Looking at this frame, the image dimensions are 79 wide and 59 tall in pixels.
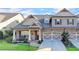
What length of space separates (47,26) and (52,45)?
1.15ft

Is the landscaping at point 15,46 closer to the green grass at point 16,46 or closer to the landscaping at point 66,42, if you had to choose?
the green grass at point 16,46

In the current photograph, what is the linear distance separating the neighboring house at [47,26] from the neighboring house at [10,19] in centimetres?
8

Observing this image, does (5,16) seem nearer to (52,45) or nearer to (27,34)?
(27,34)

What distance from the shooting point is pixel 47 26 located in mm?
4176

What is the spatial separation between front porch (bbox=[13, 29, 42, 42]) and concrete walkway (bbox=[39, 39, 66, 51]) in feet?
0.47

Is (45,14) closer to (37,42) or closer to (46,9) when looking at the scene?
(46,9)

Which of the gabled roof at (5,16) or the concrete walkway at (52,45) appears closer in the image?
the concrete walkway at (52,45)

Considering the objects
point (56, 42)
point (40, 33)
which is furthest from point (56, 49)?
point (40, 33)

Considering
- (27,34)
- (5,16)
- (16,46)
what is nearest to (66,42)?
(27,34)

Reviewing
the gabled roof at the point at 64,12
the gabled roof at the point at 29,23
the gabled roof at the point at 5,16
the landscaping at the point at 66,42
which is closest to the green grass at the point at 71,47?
the landscaping at the point at 66,42

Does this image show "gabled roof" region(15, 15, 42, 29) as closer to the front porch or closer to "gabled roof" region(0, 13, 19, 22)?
the front porch

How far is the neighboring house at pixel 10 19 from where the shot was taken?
4.18 meters
